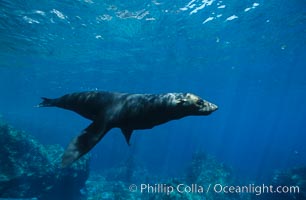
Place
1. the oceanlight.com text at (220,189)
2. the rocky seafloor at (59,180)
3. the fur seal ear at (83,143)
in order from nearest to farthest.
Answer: the fur seal ear at (83,143) < the rocky seafloor at (59,180) < the oceanlight.com text at (220,189)

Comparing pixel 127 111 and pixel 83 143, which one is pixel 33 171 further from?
pixel 127 111

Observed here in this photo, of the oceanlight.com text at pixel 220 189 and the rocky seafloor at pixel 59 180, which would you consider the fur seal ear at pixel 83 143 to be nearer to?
the rocky seafloor at pixel 59 180

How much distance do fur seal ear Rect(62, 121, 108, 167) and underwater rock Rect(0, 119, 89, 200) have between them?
35.1 feet

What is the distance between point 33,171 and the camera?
543 inches

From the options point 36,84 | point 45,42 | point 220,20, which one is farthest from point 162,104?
point 36,84

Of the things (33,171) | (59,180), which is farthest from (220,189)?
(33,171)

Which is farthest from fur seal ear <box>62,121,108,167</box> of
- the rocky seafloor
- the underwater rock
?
the underwater rock

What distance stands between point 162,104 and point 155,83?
36765 millimetres

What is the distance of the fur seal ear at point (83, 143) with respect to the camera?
3.64 metres

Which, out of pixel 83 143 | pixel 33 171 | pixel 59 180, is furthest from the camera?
pixel 59 180

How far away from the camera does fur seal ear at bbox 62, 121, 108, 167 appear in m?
3.64

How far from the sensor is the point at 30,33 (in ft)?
71.2

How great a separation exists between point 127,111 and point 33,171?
11950 millimetres

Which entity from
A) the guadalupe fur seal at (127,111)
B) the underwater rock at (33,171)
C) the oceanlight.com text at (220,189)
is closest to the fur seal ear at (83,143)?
the guadalupe fur seal at (127,111)
